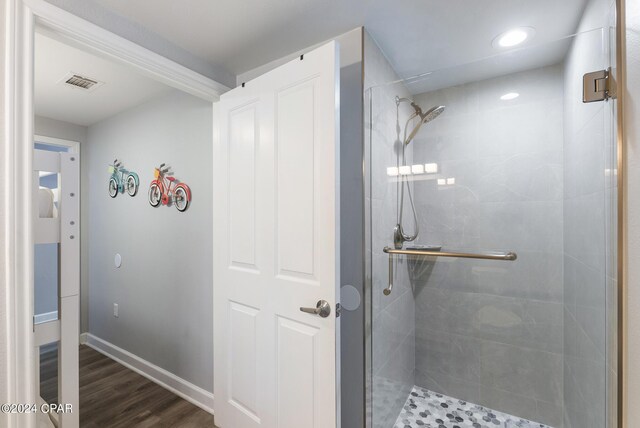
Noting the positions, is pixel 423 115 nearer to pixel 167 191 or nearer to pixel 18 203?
pixel 18 203

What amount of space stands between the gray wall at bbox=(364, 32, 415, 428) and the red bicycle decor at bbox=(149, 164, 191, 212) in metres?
1.50

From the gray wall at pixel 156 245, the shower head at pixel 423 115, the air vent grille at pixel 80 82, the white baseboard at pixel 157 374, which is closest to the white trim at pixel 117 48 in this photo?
the gray wall at pixel 156 245

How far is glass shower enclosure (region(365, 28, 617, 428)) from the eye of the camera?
129 cm

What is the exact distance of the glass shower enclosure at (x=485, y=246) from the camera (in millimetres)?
1293

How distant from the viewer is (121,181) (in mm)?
2750

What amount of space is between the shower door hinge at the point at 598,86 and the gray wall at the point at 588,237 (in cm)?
3

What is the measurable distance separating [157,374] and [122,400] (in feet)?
0.94

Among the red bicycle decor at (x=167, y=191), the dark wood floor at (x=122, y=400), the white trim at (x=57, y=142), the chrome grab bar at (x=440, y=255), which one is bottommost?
the dark wood floor at (x=122, y=400)

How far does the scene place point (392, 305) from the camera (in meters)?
1.67

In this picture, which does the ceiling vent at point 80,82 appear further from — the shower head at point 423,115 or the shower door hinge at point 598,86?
the shower door hinge at point 598,86

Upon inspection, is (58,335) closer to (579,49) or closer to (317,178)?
(317,178)

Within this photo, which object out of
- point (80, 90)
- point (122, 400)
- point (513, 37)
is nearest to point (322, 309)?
point (513, 37)

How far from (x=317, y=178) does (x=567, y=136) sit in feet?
3.93

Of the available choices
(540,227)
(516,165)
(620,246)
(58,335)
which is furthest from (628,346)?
(58,335)
